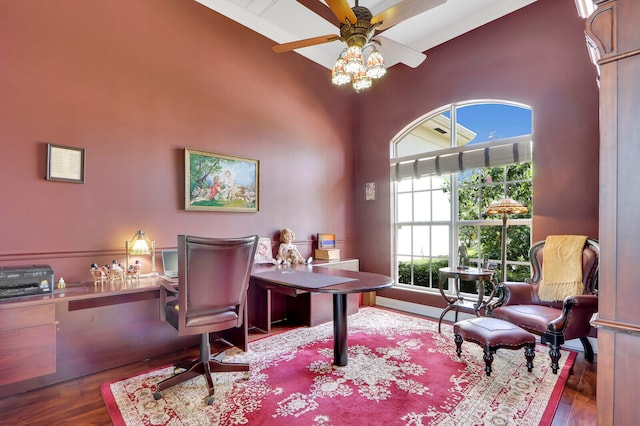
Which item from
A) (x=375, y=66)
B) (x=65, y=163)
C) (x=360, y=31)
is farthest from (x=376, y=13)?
(x=65, y=163)

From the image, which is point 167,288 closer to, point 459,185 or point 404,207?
point 404,207

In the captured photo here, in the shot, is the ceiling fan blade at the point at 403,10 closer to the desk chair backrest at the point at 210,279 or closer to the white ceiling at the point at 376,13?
the white ceiling at the point at 376,13

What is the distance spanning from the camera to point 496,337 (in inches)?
96.1

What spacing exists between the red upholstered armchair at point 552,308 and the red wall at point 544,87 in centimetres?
36

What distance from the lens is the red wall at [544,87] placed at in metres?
3.15

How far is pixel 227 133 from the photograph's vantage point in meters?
3.65

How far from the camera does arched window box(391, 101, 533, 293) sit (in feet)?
12.2

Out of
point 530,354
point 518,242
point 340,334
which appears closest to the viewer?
point 530,354

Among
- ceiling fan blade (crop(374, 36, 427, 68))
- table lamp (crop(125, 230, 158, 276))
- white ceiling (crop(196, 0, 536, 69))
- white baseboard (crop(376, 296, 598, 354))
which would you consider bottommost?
white baseboard (crop(376, 296, 598, 354))

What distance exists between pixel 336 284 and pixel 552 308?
2.23 meters

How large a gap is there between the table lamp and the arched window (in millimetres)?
3390

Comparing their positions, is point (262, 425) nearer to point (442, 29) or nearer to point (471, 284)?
point (471, 284)

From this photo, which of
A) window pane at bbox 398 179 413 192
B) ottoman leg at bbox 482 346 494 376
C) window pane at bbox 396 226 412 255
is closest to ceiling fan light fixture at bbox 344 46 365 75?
ottoman leg at bbox 482 346 494 376

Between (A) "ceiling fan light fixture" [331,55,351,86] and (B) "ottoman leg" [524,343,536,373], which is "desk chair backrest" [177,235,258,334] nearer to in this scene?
(A) "ceiling fan light fixture" [331,55,351,86]
